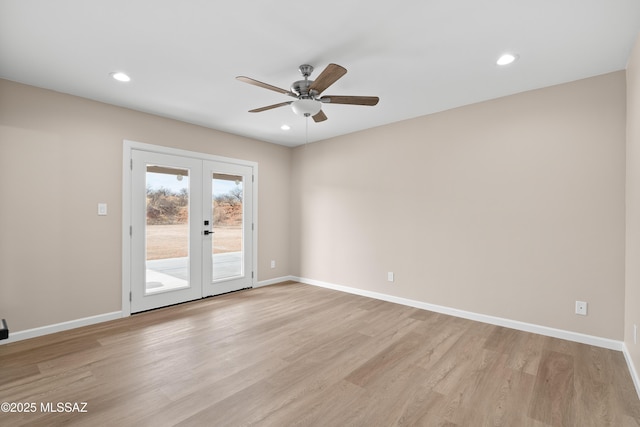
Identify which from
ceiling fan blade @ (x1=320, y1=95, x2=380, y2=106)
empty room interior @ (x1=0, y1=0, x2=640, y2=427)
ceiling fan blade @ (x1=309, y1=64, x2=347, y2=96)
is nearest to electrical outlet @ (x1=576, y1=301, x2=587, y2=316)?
empty room interior @ (x1=0, y1=0, x2=640, y2=427)

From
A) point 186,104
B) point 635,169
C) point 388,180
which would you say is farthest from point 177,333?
point 635,169

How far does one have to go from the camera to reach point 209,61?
2.59 metres

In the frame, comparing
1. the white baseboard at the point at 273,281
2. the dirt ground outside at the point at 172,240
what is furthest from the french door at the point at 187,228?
the white baseboard at the point at 273,281

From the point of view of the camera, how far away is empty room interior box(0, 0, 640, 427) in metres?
2.02

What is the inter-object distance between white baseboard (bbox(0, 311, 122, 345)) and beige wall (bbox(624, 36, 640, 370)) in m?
5.04

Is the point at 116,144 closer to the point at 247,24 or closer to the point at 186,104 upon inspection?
the point at 186,104

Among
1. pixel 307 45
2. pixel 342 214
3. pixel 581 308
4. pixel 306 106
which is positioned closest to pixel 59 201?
pixel 306 106

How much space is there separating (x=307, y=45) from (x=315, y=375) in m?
2.62

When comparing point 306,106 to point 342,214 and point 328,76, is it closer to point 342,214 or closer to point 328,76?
point 328,76

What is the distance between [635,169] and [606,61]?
103cm

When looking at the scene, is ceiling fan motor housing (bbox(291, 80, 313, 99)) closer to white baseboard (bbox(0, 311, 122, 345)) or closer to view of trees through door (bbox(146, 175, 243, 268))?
view of trees through door (bbox(146, 175, 243, 268))

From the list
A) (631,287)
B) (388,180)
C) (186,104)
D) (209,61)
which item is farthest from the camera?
(388,180)

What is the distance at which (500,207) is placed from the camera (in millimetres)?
3361

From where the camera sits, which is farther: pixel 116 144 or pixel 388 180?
pixel 388 180
